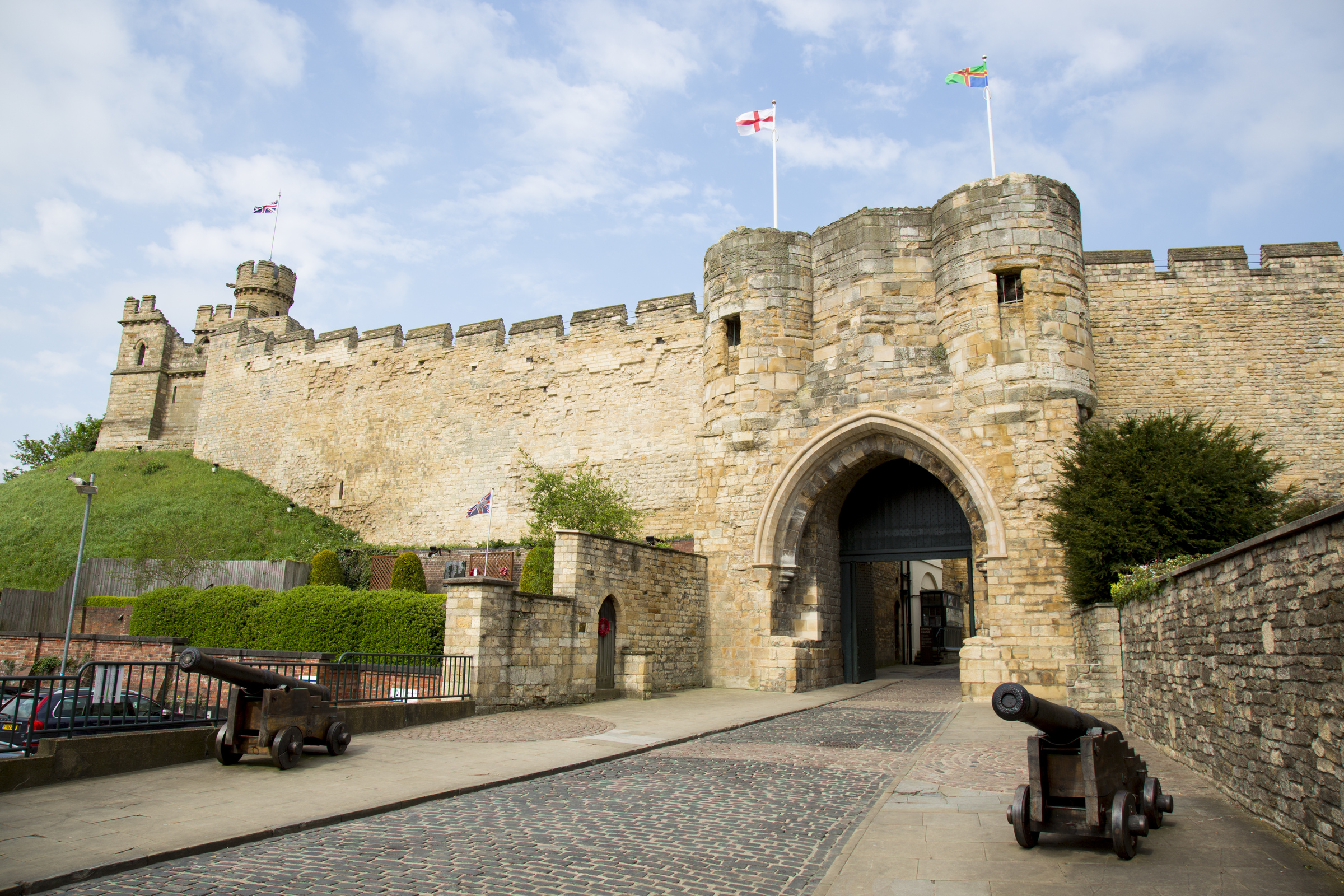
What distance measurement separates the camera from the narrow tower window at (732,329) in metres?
15.7

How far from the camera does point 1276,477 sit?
16.1m

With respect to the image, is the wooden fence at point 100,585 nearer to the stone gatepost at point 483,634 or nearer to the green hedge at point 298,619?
the green hedge at point 298,619

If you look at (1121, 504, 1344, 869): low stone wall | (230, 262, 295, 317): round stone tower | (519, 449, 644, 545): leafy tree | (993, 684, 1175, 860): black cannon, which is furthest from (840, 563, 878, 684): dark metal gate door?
(230, 262, 295, 317): round stone tower

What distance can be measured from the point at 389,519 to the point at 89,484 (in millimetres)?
10079

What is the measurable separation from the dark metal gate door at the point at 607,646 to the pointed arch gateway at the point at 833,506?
2874mm

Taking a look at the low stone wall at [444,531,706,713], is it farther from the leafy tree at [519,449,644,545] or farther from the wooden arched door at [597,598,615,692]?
the leafy tree at [519,449,644,545]

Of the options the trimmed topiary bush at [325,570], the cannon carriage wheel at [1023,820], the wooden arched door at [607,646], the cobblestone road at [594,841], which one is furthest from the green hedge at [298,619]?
the cannon carriage wheel at [1023,820]

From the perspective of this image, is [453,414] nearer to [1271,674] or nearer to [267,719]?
[267,719]

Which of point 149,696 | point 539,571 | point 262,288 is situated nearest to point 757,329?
point 539,571

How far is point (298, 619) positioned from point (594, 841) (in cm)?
1166

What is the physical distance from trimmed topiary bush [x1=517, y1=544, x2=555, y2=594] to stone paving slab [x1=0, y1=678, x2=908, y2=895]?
5317 millimetres

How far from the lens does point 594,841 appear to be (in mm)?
4598

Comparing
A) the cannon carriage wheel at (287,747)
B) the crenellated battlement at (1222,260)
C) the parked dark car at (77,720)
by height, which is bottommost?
the cannon carriage wheel at (287,747)

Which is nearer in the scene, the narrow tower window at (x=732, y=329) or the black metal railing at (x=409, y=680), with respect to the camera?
the black metal railing at (x=409, y=680)
